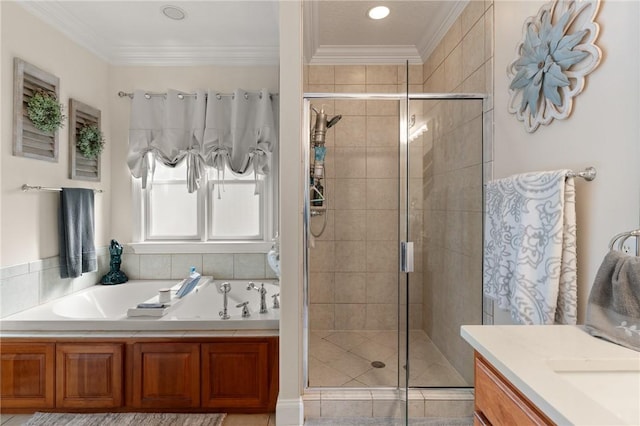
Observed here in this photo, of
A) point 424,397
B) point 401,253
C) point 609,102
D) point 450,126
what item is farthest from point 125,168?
point 609,102

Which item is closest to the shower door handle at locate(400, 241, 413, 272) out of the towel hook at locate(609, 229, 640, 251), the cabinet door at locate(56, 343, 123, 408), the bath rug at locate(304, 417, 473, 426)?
the bath rug at locate(304, 417, 473, 426)

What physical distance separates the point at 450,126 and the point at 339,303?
1594mm

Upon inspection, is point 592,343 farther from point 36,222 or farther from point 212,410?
point 36,222

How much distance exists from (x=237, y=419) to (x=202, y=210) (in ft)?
5.67

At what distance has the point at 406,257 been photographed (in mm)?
1826

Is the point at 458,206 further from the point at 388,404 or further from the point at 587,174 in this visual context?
the point at 388,404

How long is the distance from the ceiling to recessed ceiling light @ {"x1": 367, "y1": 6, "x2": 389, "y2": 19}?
0.04 meters

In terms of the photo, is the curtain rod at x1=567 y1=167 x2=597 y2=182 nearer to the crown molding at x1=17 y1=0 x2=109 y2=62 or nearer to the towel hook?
the towel hook

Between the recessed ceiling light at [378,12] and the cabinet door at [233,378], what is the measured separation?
2.44 meters

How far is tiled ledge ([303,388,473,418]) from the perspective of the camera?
1.70 metres

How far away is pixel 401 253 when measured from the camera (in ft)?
6.13

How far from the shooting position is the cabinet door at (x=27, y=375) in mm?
1738

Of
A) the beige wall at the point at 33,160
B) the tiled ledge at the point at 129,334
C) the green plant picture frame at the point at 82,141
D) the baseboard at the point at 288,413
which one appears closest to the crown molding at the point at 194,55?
the beige wall at the point at 33,160

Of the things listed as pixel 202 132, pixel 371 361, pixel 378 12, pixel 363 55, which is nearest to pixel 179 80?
pixel 202 132
